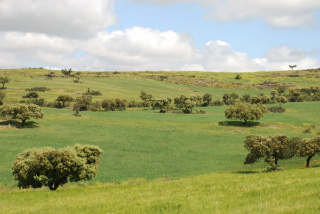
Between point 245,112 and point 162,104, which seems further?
point 162,104

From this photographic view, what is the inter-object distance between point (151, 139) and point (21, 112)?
34.8 metres

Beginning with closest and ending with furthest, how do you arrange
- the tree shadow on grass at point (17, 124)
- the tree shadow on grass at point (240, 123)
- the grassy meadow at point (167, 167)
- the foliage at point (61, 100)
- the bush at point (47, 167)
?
1. the grassy meadow at point (167, 167)
2. the bush at point (47, 167)
3. the tree shadow on grass at point (17, 124)
4. the tree shadow on grass at point (240, 123)
5. the foliage at point (61, 100)

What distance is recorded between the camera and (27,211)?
68.1 feet

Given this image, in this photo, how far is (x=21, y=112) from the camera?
86.2 m

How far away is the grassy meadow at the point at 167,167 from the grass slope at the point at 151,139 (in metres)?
0.18

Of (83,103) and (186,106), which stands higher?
(186,106)

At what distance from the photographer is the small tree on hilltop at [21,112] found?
85.6 meters

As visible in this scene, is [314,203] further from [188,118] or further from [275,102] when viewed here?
[275,102]

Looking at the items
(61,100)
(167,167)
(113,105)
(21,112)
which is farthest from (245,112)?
(61,100)

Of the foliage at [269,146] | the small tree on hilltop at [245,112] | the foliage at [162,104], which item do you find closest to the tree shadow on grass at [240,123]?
the small tree on hilltop at [245,112]

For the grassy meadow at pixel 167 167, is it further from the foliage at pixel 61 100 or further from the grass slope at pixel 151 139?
the foliage at pixel 61 100

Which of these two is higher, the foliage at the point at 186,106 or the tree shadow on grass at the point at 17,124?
Answer: the foliage at the point at 186,106

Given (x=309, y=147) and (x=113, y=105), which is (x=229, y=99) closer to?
(x=113, y=105)

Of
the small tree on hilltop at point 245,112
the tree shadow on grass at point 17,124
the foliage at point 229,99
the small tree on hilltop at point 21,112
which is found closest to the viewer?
the small tree on hilltop at point 21,112
